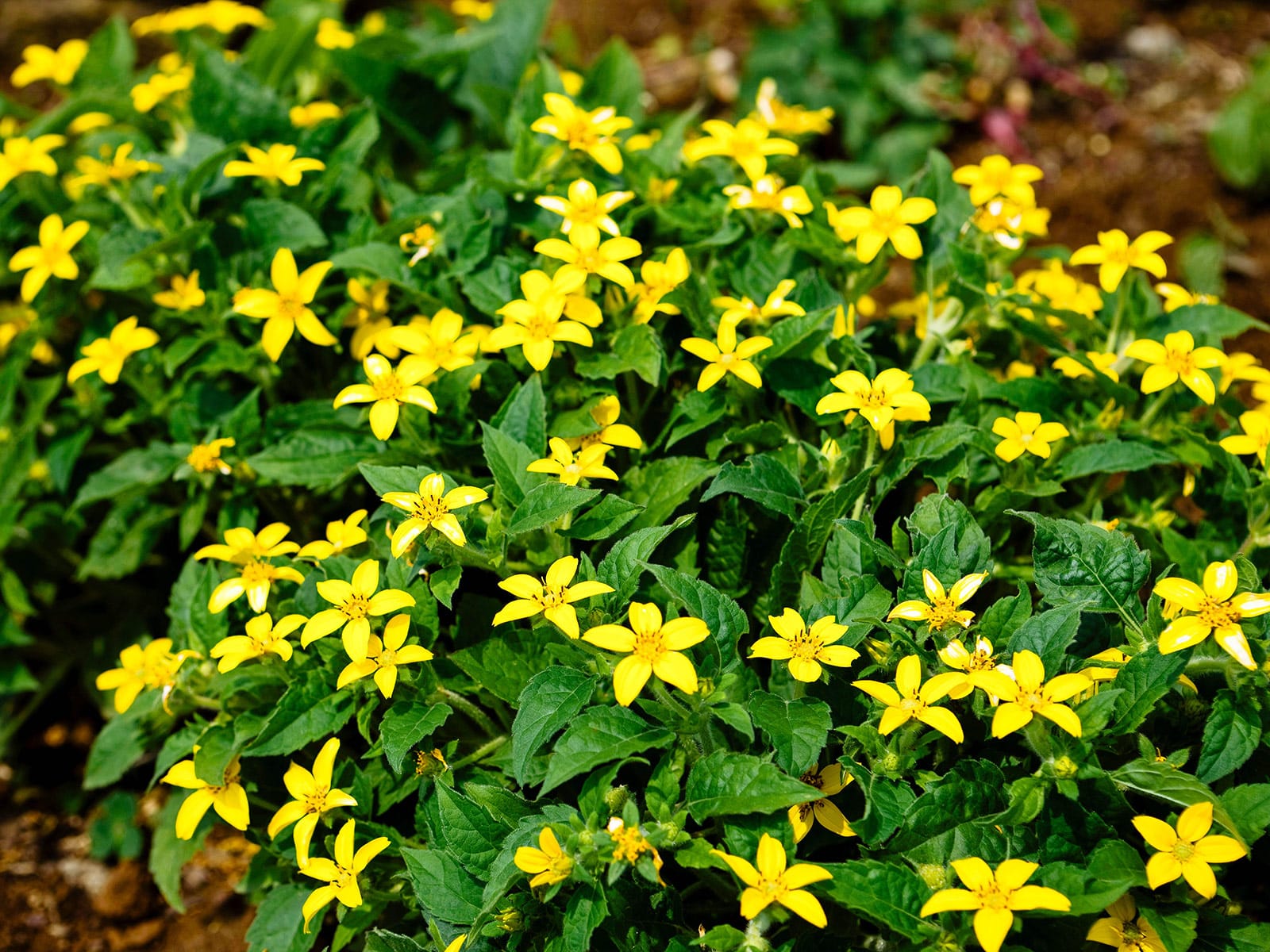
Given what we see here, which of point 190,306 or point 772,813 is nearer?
point 772,813

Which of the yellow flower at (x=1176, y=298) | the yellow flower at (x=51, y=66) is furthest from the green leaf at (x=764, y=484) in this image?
the yellow flower at (x=51, y=66)

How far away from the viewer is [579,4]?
21.2ft

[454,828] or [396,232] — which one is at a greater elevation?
[396,232]

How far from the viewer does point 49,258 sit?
312 centimetres

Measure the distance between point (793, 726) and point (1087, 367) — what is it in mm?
1271

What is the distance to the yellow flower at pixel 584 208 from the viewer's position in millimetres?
2654

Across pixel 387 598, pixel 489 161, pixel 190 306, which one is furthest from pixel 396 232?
pixel 387 598

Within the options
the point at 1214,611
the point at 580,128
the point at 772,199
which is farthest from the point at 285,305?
the point at 1214,611

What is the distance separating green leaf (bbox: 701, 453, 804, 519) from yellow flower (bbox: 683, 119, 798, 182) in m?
0.91

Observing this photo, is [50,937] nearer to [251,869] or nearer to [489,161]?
[251,869]

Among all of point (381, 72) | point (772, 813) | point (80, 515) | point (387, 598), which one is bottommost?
point (80, 515)

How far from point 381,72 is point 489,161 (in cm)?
73

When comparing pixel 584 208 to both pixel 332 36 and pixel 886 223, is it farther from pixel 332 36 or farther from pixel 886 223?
pixel 332 36

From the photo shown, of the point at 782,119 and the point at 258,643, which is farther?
the point at 782,119
